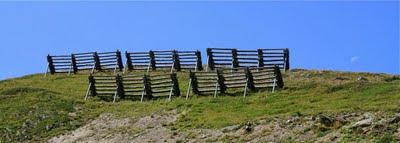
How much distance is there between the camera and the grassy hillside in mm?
29188

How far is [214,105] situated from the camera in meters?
33.8

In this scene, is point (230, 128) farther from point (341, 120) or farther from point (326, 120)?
point (341, 120)

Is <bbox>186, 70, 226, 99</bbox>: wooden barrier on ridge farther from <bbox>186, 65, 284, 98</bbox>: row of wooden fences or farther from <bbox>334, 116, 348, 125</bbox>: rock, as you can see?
<bbox>334, 116, 348, 125</bbox>: rock

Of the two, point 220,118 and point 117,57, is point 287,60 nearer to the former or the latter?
point 117,57

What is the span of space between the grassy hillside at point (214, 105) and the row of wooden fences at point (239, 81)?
91 cm

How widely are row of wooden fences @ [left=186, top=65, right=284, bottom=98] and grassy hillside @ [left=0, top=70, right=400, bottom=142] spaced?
91cm

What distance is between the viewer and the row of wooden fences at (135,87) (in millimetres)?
39062

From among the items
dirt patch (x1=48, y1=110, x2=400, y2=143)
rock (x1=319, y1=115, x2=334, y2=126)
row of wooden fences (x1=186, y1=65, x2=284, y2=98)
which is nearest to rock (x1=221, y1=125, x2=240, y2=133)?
dirt patch (x1=48, y1=110, x2=400, y2=143)

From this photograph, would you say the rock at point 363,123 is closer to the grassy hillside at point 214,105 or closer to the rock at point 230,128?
the grassy hillside at point 214,105

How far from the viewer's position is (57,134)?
1248 inches

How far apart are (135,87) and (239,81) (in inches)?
234

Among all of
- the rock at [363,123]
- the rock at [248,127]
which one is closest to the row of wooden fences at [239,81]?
the rock at [248,127]

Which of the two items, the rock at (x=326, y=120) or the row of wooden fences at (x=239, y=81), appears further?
the row of wooden fences at (x=239, y=81)

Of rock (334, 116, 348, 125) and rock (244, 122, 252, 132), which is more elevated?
rock (334, 116, 348, 125)
